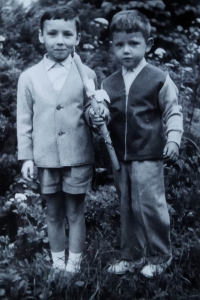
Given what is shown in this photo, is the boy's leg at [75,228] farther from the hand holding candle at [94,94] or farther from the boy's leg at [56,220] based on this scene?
the hand holding candle at [94,94]

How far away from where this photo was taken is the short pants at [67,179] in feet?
9.14

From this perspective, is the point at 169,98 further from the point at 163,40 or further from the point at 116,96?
the point at 163,40

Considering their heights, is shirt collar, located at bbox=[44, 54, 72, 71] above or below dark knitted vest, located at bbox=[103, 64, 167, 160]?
above

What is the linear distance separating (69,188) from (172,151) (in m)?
0.66

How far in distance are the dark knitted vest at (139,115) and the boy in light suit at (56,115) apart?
17cm

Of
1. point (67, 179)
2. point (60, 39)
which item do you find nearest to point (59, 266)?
point (67, 179)

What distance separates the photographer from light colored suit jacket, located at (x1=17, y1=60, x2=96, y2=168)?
8.82 feet

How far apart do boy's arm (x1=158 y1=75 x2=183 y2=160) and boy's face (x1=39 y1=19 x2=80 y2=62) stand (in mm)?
603

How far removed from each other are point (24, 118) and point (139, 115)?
2.24 ft

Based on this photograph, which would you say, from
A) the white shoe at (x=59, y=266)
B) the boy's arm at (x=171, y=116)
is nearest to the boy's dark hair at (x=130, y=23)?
the boy's arm at (x=171, y=116)

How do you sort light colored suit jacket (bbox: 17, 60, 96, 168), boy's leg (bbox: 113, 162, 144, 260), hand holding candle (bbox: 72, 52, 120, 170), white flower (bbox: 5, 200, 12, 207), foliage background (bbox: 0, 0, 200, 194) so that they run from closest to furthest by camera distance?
1. hand holding candle (bbox: 72, 52, 120, 170)
2. light colored suit jacket (bbox: 17, 60, 96, 168)
3. boy's leg (bbox: 113, 162, 144, 260)
4. white flower (bbox: 5, 200, 12, 207)
5. foliage background (bbox: 0, 0, 200, 194)

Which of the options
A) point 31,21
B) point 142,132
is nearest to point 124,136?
point 142,132

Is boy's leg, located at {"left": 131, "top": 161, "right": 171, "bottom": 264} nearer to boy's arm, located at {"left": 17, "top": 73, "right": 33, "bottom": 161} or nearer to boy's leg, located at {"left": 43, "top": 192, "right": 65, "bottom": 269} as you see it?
boy's leg, located at {"left": 43, "top": 192, "right": 65, "bottom": 269}

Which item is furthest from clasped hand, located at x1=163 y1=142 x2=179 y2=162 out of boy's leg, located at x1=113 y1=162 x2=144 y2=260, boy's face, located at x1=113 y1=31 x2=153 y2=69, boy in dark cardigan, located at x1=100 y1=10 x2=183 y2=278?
boy's face, located at x1=113 y1=31 x2=153 y2=69
